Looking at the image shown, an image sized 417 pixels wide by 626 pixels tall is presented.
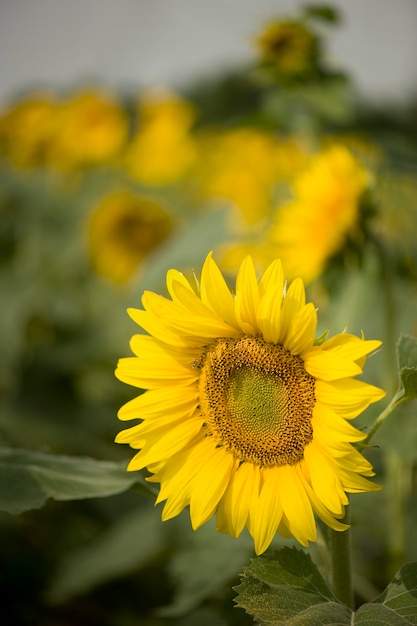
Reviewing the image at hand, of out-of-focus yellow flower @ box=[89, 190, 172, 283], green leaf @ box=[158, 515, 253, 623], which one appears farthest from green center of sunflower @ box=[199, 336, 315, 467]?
out-of-focus yellow flower @ box=[89, 190, 172, 283]

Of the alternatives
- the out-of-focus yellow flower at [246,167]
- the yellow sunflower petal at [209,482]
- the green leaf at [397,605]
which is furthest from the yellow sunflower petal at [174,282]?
the out-of-focus yellow flower at [246,167]

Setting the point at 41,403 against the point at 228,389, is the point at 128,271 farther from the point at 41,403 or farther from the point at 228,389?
the point at 228,389

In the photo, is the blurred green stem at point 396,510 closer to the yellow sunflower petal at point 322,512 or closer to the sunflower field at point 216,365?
the sunflower field at point 216,365

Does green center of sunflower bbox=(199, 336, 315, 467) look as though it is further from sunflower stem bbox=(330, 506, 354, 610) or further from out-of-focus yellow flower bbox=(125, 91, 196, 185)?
out-of-focus yellow flower bbox=(125, 91, 196, 185)

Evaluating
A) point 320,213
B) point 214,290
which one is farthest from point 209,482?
point 320,213

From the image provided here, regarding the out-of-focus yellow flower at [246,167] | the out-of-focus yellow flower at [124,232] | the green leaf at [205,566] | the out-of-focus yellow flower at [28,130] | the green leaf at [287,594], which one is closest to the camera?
the green leaf at [287,594]

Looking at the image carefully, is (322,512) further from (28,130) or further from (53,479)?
(28,130)

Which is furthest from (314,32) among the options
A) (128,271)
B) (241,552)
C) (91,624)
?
(128,271)
